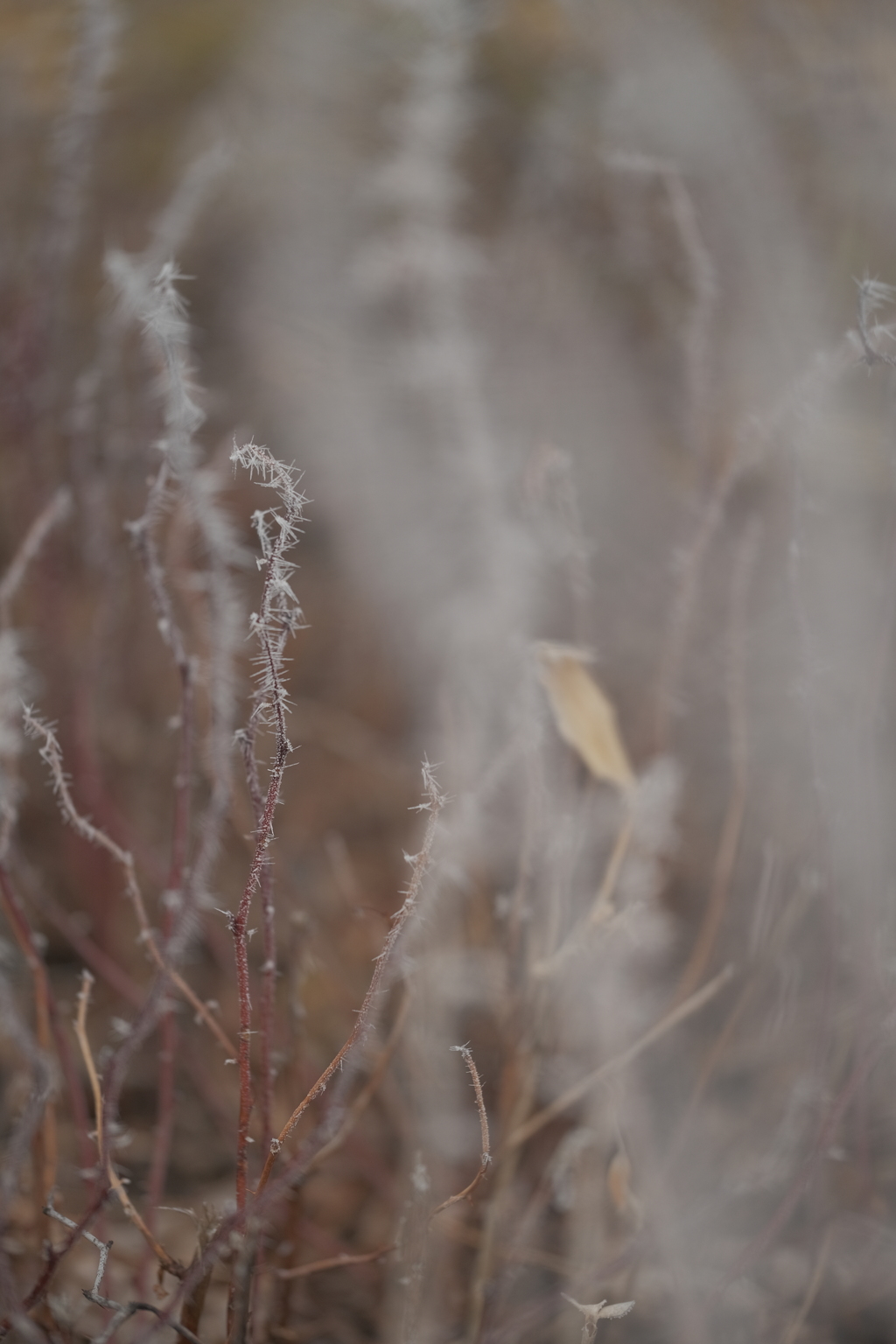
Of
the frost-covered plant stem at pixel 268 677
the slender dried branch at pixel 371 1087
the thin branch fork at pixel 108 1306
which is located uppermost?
the frost-covered plant stem at pixel 268 677

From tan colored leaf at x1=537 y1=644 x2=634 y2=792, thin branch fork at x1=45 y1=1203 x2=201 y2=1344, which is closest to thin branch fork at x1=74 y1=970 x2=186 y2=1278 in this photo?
thin branch fork at x1=45 y1=1203 x2=201 y2=1344

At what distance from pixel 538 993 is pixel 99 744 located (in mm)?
485

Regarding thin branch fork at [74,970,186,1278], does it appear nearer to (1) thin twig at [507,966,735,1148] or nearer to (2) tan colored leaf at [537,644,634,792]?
(1) thin twig at [507,966,735,1148]

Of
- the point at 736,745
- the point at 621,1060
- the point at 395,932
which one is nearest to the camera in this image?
the point at 395,932

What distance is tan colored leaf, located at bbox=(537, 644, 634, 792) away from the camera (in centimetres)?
55

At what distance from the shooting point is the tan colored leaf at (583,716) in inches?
21.8

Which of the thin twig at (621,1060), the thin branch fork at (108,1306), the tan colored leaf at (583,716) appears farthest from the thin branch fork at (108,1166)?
the tan colored leaf at (583,716)

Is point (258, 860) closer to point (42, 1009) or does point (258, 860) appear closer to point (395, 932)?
→ point (395, 932)

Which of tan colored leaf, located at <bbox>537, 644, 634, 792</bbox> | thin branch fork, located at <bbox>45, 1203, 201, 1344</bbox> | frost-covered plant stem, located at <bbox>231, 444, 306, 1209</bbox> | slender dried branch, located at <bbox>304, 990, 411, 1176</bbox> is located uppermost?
frost-covered plant stem, located at <bbox>231, 444, 306, 1209</bbox>

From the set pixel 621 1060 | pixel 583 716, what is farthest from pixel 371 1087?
pixel 583 716

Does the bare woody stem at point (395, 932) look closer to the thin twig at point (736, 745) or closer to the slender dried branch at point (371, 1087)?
the slender dried branch at point (371, 1087)

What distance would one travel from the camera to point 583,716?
0.57 m

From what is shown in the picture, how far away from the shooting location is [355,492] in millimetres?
878

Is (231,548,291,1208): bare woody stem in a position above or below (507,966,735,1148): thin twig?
above
